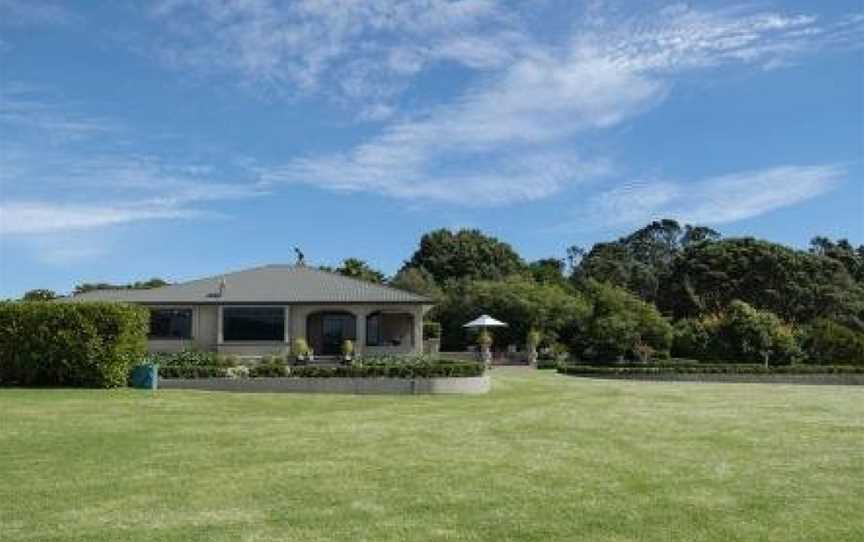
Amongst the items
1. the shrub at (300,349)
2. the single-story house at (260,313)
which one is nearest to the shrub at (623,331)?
the single-story house at (260,313)

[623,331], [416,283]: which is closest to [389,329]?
[623,331]

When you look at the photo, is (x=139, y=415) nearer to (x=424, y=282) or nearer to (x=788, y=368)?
(x=788, y=368)

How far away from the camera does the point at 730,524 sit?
29.4 feet

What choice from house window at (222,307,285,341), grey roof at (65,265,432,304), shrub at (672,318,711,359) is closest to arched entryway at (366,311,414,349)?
grey roof at (65,265,432,304)

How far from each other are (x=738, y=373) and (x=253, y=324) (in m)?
20.0

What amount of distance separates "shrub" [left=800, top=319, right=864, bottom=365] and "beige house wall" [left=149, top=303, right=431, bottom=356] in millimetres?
18377

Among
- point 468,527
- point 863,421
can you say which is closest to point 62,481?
point 468,527

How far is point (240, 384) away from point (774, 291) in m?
56.5

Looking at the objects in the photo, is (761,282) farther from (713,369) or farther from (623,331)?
(713,369)

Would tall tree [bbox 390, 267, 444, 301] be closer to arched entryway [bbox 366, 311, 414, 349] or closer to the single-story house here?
arched entryway [bbox 366, 311, 414, 349]

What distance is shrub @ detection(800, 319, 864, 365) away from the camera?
139ft

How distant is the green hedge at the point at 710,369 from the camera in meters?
38.8

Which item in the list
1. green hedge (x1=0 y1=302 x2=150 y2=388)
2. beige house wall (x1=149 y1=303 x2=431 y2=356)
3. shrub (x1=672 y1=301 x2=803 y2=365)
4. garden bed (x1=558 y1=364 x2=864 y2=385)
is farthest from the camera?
shrub (x1=672 y1=301 x2=803 y2=365)

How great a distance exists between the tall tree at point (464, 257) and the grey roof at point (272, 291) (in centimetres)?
4078
